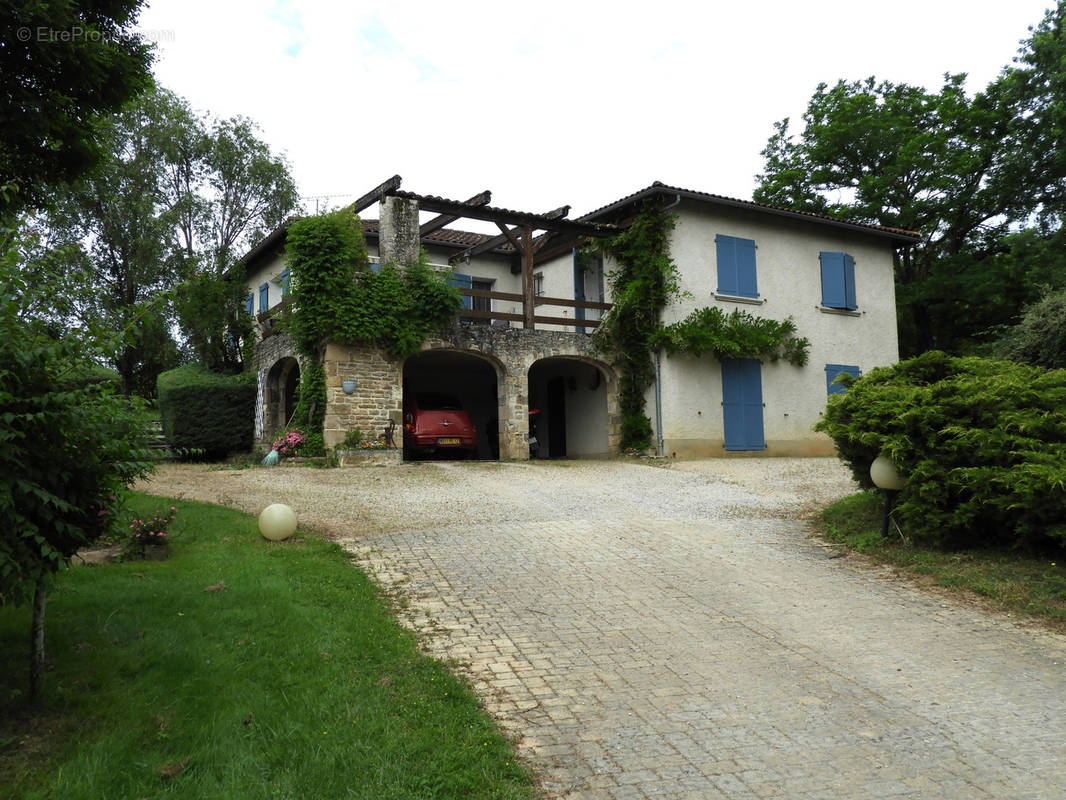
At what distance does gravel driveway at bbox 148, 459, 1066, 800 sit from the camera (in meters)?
3.18

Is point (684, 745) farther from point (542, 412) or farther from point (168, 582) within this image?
point (542, 412)

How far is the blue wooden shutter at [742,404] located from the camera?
17078 mm

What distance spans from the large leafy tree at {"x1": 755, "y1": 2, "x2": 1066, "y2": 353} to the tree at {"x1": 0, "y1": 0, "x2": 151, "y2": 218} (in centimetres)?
2136

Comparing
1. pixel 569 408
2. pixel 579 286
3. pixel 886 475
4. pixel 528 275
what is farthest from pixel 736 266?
pixel 886 475

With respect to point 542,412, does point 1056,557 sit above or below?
below

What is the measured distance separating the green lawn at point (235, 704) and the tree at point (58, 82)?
3.45m

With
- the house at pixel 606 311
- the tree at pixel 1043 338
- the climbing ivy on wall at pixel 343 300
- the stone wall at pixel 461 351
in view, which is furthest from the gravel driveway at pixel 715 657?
the tree at pixel 1043 338

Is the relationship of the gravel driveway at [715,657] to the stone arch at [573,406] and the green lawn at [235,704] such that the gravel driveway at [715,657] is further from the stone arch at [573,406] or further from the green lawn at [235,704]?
the stone arch at [573,406]

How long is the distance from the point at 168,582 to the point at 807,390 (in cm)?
1588

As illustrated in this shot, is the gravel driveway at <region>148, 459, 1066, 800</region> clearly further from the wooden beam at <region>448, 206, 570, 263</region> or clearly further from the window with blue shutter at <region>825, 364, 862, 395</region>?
the window with blue shutter at <region>825, 364, 862, 395</region>

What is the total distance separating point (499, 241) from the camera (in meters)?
19.0

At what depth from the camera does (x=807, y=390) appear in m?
18.1

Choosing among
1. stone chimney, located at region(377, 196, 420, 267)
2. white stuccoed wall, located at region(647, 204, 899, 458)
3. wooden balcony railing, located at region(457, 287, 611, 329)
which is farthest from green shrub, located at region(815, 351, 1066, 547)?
stone chimney, located at region(377, 196, 420, 267)

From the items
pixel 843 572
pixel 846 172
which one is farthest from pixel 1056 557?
pixel 846 172
